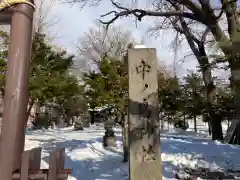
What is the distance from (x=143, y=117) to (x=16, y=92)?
2694mm

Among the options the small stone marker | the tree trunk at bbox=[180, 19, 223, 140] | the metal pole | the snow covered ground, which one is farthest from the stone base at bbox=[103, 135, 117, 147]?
the metal pole

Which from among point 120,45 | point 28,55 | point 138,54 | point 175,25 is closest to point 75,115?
point 120,45

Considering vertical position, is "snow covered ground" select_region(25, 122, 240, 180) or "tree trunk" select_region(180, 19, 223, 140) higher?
"tree trunk" select_region(180, 19, 223, 140)

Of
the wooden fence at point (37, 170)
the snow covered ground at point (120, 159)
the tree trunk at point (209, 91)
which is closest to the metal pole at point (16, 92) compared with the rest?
Answer: the wooden fence at point (37, 170)

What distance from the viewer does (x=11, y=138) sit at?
1.71 metres

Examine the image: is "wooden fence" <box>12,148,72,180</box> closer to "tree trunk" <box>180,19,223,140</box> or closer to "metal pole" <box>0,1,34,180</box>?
"metal pole" <box>0,1,34,180</box>

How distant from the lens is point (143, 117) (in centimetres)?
416

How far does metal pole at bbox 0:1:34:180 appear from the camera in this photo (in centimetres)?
168

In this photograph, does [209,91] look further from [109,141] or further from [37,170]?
[37,170]

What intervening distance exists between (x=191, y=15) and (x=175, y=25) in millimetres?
3891

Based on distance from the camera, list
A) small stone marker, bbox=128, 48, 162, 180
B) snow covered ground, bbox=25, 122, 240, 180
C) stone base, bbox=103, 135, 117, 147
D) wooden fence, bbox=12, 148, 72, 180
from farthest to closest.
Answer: stone base, bbox=103, 135, 117, 147 → snow covered ground, bbox=25, 122, 240, 180 → small stone marker, bbox=128, 48, 162, 180 → wooden fence, bbox=12, 148, 72, 180

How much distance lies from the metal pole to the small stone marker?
2.49m

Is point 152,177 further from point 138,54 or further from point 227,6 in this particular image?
point 227,6

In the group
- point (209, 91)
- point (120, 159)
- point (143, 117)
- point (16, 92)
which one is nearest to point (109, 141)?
point (120, 159)
